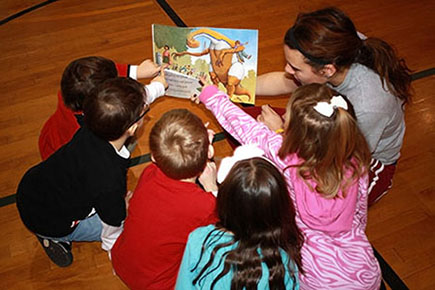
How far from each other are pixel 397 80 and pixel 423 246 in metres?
0.81

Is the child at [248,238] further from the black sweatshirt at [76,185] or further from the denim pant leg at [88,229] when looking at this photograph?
the denim pant leg at [88,229]

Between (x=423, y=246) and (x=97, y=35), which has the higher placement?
(x=97, y=35)

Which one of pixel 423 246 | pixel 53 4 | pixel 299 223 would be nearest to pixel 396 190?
pixel 423 246

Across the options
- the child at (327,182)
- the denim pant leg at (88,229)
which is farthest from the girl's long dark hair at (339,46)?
the denim pant leg at (88,229)

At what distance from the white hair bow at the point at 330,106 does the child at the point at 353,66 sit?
11.0 inches

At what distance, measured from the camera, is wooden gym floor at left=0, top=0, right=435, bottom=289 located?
6.27 ft

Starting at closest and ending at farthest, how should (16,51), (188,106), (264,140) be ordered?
(264,140), (188,106), (16,51)

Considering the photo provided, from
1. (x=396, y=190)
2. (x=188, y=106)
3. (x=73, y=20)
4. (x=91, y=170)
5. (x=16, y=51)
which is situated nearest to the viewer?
(x=91, y=170)

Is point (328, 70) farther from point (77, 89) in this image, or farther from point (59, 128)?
point (59, 128)

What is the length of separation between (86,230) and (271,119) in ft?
3.09

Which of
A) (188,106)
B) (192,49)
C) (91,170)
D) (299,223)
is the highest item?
(192,49)

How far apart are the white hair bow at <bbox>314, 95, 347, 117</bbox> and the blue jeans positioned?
3.44 feet

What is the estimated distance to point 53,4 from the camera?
331 cm

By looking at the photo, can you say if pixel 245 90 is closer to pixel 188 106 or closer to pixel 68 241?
pixel 188 106
